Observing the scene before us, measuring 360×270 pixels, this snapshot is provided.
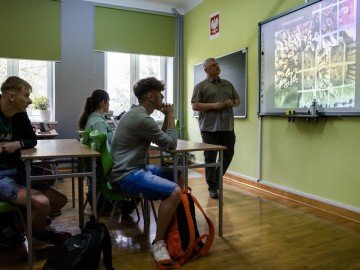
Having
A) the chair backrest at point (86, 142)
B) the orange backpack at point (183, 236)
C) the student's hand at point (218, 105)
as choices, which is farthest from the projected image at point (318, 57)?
the chair backrest at point (86, 142)

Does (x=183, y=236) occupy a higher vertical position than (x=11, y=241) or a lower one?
higher

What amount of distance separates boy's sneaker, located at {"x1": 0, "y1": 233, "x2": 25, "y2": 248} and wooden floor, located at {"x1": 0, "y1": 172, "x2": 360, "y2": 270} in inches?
2.1

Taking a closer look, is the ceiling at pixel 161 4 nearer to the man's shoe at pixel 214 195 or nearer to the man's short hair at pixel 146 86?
the man's shoe at pixel 214 195

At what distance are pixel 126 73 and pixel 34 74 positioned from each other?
1.44 m

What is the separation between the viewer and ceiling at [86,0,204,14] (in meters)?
5.09

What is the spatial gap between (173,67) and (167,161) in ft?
5.73

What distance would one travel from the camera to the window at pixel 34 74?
4.74m

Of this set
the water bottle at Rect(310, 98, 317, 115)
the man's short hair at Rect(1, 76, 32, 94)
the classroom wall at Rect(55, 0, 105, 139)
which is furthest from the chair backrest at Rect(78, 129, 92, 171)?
the classroom wall at Rect(55, 0, 105, 139)

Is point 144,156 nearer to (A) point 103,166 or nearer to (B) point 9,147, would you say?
(A) point 103,166

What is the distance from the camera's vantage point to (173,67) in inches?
220

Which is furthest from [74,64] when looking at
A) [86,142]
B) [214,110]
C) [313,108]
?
[313,108]

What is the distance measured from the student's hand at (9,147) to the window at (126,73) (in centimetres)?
334

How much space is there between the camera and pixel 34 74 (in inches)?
192

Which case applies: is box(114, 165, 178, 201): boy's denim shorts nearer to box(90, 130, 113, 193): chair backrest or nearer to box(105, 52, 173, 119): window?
box(90, 130, 113, 193): chair backrest
